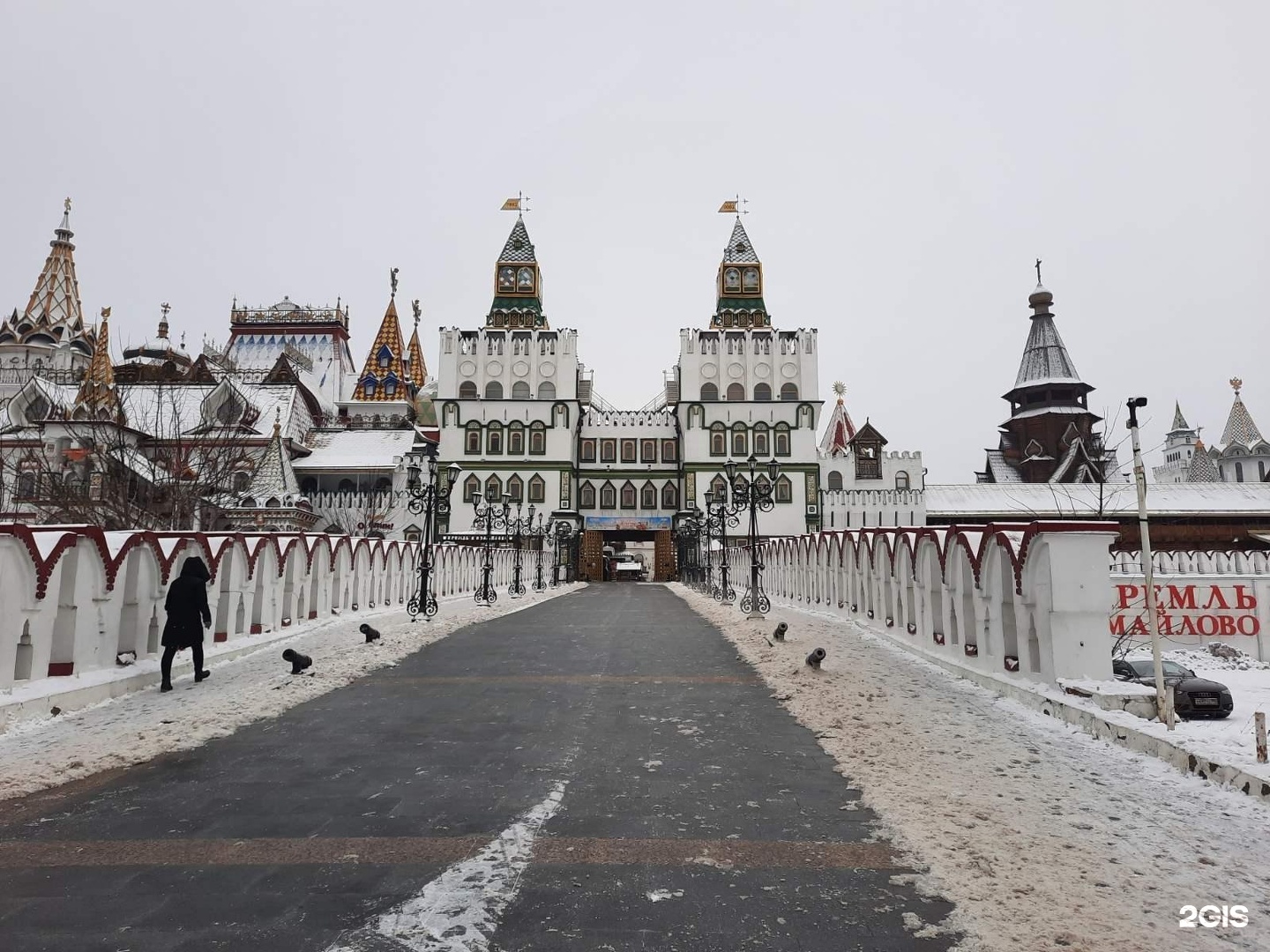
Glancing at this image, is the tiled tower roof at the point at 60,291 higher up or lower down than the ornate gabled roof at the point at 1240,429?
higher up

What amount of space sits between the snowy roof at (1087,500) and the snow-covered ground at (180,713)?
42473mm

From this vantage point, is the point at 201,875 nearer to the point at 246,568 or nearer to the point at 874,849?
the point at 874,849

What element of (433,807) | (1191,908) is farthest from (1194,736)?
(433,807)

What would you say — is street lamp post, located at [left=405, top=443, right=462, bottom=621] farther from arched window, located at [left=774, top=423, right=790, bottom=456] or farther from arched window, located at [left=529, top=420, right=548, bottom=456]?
arched window, located at [left=774, top=423, right=790, bottom=456]

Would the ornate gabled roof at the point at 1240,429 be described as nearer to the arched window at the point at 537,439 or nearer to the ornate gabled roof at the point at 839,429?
the ornate gabled roof at the point at 839,429

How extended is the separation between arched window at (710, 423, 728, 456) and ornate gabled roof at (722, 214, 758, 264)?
14.0 m

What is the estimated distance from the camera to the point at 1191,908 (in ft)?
11.0

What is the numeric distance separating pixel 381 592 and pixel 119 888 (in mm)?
18004

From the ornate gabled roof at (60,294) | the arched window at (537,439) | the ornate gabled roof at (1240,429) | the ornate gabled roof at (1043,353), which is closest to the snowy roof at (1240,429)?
the ornate gabled roof at (1240,429)

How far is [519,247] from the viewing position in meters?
61.2

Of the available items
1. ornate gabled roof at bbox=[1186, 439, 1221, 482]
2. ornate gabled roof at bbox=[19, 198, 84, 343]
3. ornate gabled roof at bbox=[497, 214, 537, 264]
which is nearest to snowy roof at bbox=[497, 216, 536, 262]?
ornate gabled roof at bbox=[497, 214, 537, 264]

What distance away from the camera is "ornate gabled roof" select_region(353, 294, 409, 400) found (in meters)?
67.1

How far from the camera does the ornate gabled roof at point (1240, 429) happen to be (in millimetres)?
80125

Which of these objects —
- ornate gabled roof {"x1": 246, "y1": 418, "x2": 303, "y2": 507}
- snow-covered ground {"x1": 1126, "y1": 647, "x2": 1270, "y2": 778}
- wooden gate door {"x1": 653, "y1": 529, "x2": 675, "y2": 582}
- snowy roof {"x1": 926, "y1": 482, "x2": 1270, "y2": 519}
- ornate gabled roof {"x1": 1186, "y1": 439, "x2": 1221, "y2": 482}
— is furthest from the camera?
ornate gabled roof {"x1": 1186, "y1": 439, "x2": 1221, "y2": 482}
